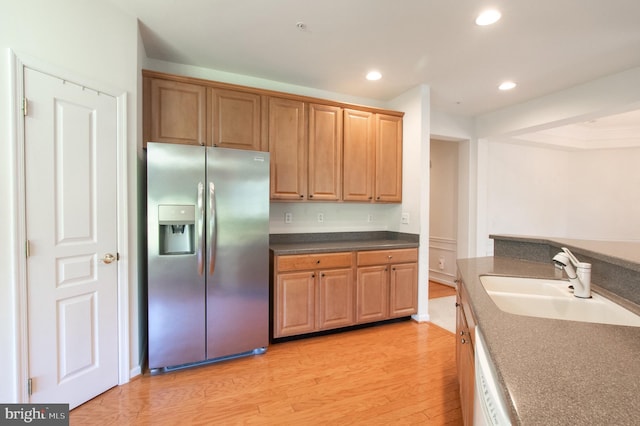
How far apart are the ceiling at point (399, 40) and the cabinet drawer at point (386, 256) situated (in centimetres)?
188

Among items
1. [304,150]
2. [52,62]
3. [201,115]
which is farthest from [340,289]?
[52,62]

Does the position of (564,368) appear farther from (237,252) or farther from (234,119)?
(234,119)

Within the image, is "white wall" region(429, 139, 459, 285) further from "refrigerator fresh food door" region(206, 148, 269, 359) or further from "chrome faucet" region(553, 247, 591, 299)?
"refrigerator fresh food door" region(206, 148, 269, 359)

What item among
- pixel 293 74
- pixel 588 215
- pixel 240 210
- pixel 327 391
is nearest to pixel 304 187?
pixel 240 210

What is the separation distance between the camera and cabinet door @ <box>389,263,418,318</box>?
318 cm

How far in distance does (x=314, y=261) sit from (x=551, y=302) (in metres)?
1.83

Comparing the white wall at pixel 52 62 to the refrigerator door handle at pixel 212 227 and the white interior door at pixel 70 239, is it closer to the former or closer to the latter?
the white interior door at pixel 70 239

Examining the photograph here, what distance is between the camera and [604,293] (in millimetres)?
1384

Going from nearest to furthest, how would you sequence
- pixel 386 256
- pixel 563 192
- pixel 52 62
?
pixel 52 62
pixel 386 256
pixel 563 192

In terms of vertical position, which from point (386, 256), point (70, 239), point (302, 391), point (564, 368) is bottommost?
point (302, 391)

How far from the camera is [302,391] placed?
2029 mm

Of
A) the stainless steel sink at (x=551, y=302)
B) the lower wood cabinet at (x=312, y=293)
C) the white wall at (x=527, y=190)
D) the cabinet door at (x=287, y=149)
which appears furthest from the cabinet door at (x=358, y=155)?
the white wall at (x=527, y=190)

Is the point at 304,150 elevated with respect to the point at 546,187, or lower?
elevated

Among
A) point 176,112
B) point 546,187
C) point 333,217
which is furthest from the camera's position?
point 546,187
